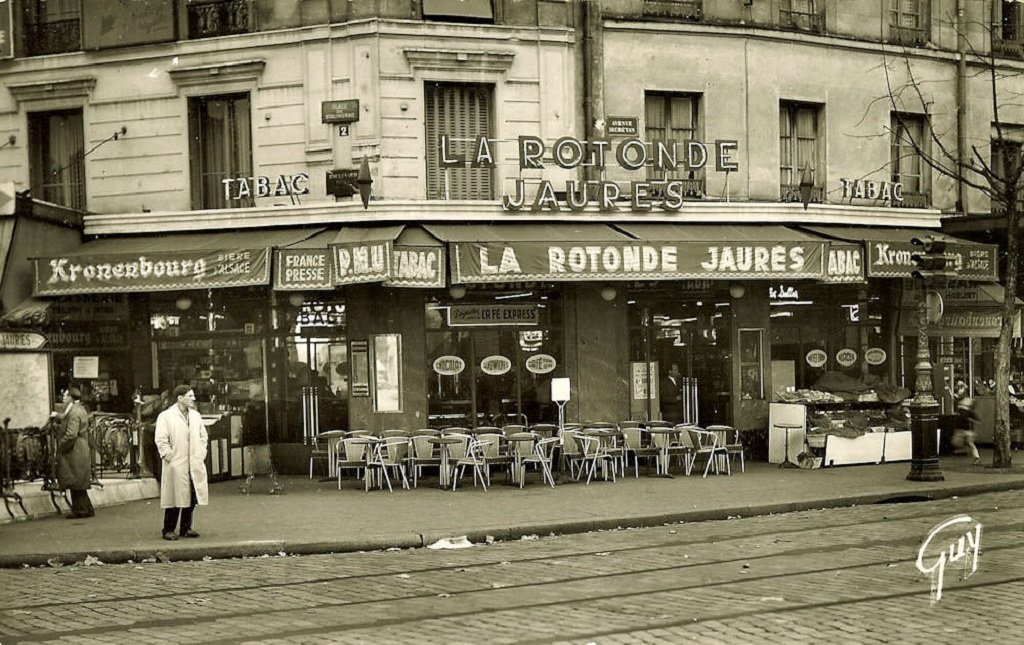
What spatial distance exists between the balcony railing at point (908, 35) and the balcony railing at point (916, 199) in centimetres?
292

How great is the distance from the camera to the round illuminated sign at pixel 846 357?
78.0 ft

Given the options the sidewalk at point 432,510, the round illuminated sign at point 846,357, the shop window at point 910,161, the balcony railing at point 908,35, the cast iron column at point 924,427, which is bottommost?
the sidewalk at point 432,510

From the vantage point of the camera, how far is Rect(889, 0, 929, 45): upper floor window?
2423 cm

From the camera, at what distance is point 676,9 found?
2230 centimetres

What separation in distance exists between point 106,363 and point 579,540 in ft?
38.6

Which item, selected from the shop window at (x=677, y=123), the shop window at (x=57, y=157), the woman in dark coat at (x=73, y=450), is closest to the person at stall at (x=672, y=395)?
the shop window at (x=677, y=123)

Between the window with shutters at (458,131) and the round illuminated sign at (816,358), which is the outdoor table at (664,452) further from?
the window with shutters at (458,131)

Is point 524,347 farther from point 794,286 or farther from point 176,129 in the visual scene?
point 176,129

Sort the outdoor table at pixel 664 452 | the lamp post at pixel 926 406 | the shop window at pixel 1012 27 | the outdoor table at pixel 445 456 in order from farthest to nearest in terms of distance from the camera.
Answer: the shop window at pixel 1012 27
the outdoor table at pixel 664 452
the outdoor table at pixel 445 456
the lamp post at pixel 926 406

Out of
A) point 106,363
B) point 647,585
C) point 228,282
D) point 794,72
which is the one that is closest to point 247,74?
point 228,282

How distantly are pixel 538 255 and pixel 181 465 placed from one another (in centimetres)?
758

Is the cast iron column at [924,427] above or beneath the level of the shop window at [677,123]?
beneath

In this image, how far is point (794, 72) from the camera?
907 inches

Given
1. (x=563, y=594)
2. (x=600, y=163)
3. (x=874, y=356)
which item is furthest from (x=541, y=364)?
(x=563, y=594)
